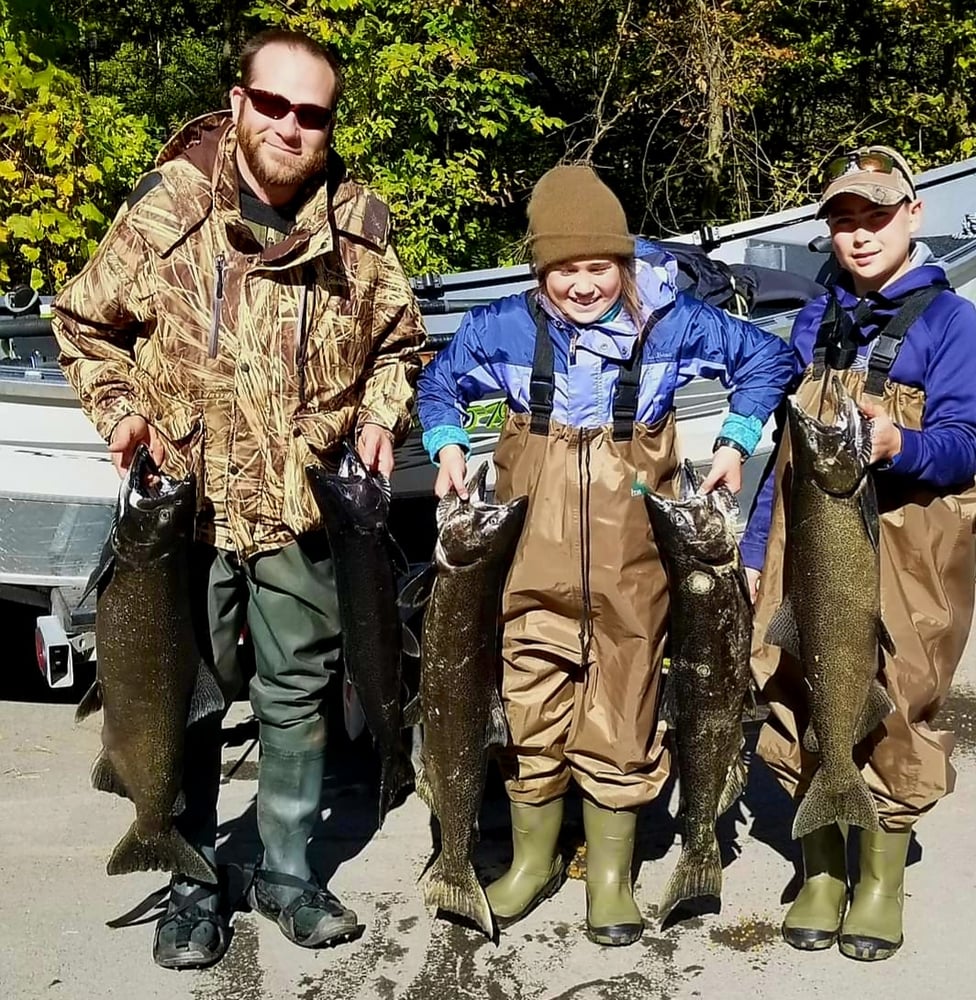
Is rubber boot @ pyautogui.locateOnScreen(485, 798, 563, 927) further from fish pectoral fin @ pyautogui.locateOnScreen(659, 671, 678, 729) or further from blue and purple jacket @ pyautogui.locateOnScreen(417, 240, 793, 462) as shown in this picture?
blue and purple jacket @ pyautogui.locateOnScreen(417, 240, 793, 462)

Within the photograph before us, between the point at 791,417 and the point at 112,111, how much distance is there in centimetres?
734

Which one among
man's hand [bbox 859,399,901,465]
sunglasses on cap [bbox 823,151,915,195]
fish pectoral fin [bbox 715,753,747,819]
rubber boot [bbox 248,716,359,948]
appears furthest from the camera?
rubber boot [bbox 248,716,359,948]

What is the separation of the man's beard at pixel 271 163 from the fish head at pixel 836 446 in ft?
4.69

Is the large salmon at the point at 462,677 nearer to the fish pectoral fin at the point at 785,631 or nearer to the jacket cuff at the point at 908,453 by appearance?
the fish pectoral fin at the point at 785,631

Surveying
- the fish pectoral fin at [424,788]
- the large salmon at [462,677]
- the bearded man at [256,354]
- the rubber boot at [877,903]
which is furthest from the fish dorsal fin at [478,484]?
the rubber boot at [877,903]

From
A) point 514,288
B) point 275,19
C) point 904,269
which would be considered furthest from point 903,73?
point 904,269

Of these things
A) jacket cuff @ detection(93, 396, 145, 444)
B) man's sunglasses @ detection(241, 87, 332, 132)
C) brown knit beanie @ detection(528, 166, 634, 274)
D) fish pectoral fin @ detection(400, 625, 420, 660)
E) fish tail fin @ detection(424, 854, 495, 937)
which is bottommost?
fish tail fin @ detection(424, 854, 495, 937)

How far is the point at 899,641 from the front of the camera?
3.52 m

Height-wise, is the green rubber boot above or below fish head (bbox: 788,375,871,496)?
below

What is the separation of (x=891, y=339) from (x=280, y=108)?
173cm

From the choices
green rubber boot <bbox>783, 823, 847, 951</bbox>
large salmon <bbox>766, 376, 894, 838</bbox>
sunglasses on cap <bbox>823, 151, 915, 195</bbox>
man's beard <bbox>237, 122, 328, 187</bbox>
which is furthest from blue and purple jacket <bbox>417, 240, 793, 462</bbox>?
green rubber boot <bbox>783, 823, 847, 951</bbox>

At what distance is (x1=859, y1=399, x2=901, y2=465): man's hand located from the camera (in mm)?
3197

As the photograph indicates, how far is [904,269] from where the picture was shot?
11.6ft

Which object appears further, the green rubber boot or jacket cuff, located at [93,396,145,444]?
the green rubber boot
